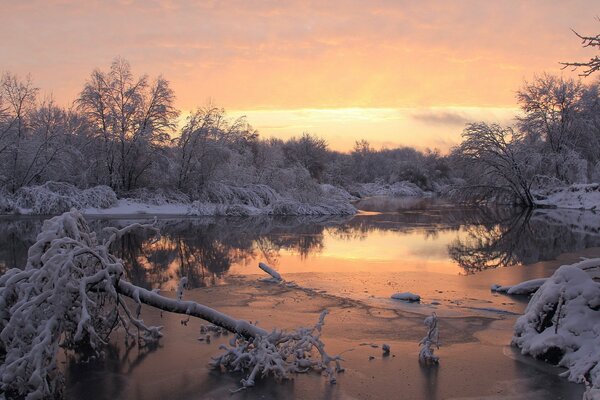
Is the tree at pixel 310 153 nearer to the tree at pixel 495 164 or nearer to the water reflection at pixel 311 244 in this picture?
the tree at pixel 495 164

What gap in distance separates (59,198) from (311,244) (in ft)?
61.9

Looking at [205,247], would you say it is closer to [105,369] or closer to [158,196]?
[105,369]

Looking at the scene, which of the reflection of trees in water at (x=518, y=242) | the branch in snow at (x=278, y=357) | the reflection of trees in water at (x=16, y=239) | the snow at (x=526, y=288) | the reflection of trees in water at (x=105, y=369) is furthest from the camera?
the reflection of trees in water at (x=518, y=242)

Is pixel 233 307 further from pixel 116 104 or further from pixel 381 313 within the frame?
pixel 116 104

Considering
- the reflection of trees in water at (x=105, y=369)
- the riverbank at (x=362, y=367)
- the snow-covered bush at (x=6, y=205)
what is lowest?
the reflection of trees in water at (x=105, y=369)

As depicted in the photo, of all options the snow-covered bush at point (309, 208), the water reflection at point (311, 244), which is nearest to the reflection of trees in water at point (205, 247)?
the water reflection at point (311, 244)

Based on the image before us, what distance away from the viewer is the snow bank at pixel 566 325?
706 cm

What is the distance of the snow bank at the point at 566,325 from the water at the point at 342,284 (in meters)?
0.31

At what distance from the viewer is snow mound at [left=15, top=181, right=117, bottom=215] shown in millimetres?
32031

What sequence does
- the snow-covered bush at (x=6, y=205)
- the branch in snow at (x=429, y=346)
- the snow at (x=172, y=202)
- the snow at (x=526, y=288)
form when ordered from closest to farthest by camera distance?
the branch in snow at (x=429, y=346)
the snow at (x=526, y=288)
the snow-covered bush at (x=6, y=205)
the snow at (x=172, y=202)

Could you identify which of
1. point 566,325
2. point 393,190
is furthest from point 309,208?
point 393,190

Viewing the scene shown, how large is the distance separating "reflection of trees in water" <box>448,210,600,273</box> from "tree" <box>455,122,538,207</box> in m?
15.1

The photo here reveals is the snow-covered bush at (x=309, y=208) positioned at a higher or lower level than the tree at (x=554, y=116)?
lower

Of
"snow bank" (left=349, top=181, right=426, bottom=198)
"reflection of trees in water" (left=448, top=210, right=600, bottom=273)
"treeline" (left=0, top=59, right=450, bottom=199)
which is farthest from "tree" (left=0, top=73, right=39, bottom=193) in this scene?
"snow bank" (left=349, top=181, right=426, bottom=198)
